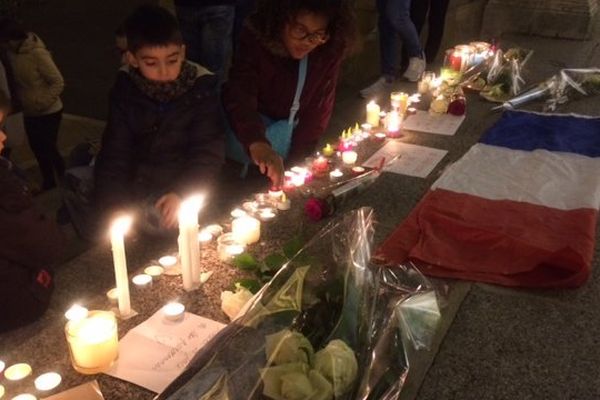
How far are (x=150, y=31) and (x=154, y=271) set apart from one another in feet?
3.30

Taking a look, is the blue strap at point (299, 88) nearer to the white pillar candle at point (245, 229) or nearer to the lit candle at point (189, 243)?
the white pillar candle at point (245, 229)

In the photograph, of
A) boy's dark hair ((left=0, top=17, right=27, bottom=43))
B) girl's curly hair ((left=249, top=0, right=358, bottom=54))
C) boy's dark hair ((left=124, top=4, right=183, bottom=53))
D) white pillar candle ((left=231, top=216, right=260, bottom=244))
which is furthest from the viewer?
boy's dark hair ((left=0, top=17, right=27, bottom=43))

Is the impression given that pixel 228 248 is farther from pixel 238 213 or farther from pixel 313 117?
pixel 313 117

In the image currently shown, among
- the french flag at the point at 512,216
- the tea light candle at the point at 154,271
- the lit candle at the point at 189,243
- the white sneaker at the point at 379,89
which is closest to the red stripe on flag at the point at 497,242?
the french flag at the point at 512,216

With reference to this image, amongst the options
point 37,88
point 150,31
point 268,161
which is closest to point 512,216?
point 268,161

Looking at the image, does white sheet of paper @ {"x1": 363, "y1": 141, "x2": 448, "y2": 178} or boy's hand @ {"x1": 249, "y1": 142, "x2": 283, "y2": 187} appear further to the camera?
white sheet of paper @ {"x1": 363, "y1": 141, "x2": 448, "y2": 178}

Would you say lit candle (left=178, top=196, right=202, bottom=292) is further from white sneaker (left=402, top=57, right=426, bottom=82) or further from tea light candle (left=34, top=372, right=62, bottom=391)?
white sneaker (left=402, top=57, right=426, bottom=82)

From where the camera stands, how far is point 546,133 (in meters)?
3.52

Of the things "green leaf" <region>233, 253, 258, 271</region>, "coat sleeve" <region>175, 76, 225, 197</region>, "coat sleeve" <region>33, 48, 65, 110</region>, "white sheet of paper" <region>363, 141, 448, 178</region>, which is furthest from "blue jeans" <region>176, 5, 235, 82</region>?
"green leaf" <region>233, 253, 258, 271</region>

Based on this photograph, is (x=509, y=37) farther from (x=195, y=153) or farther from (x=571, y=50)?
(x=195, y=153)

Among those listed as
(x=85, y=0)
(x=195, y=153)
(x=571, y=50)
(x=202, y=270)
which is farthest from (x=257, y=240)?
(x=85, y=0)

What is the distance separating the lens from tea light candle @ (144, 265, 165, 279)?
6.88 feet

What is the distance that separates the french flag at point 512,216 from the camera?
2.20m

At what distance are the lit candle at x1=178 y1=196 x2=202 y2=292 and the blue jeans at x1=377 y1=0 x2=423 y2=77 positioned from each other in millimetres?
3098
